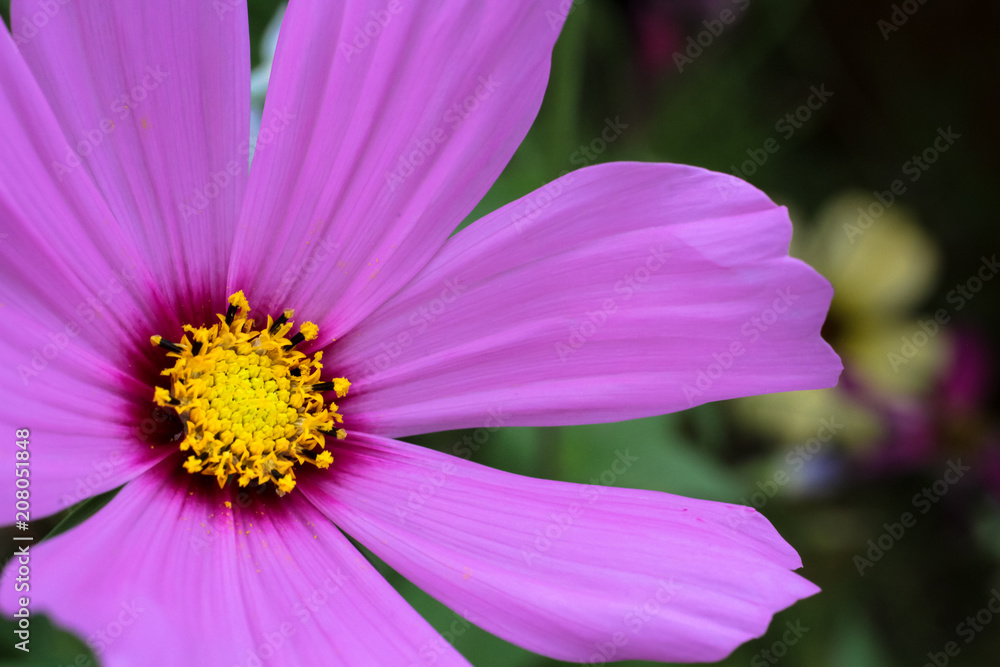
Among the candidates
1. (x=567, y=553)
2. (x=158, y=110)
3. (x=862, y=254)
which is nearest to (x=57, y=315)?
(x=158, y=110)

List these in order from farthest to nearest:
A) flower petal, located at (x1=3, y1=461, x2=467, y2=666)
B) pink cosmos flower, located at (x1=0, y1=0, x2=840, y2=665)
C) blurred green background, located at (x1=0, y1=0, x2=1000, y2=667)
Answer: blurred green background, located at (x1=0, y1=0, x2=1000, y2=667)
pink cosmos flower, located at (x1=0, y1=0, x2=840, y2=665)
flower petal, located at (x1=3, y1=461, x2=467, y2=666)

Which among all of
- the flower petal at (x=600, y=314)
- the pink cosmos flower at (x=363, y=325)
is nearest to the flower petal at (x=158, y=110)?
the pink cosmos flower at (x=363, y=325)

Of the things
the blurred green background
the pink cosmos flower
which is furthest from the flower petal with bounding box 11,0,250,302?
the blurred green background

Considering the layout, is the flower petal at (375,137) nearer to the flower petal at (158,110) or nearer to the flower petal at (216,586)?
the flower petal at (158,110)

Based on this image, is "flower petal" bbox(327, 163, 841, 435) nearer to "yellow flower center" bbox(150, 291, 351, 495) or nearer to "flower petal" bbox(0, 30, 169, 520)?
"yellow flower center" bbox(150, 291, 351, 495)

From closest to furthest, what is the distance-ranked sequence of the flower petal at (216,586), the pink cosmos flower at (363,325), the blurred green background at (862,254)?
the flower petal at (216,586) < the pink cosmos flower at (363,325) < the blurred green background at (862,254)

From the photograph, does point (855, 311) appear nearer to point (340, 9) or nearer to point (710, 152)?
point (710, 152)

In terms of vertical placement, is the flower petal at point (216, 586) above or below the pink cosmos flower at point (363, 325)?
→ below

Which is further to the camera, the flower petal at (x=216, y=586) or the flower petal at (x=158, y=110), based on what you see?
the flower petal at (x=158, y=110)
